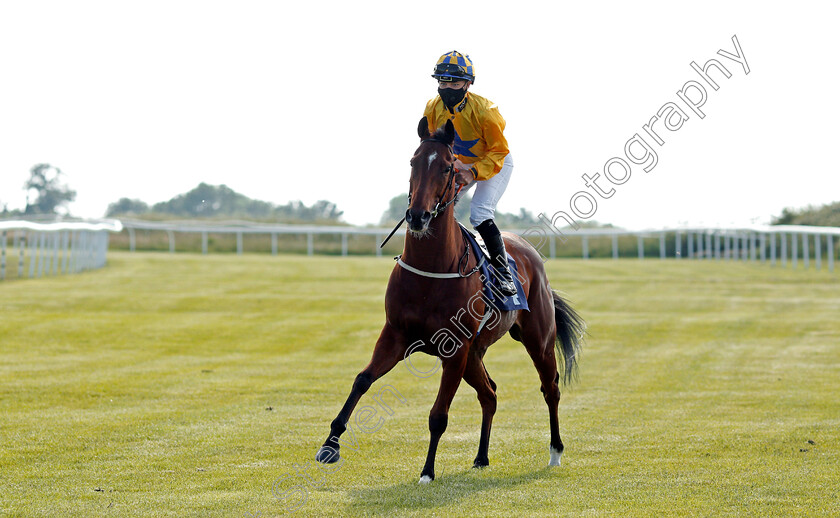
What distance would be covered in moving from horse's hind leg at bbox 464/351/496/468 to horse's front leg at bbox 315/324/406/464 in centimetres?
98

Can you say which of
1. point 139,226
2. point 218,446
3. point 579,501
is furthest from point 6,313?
point 139,226

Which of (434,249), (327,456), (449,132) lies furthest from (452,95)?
(327,456)

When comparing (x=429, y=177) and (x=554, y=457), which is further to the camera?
(x=554, y=457)

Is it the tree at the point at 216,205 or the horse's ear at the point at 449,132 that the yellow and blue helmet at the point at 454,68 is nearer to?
the horse's ear at the point at 449,132

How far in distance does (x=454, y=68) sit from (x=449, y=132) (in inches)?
A: 20.1

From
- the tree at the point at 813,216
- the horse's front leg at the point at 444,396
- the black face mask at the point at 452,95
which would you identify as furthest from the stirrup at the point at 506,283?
the tree at the point at 813,216

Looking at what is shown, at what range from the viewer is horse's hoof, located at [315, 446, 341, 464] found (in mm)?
5395

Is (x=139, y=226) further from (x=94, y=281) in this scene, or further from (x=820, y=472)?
(x=820, y=472)

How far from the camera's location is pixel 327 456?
17.7 ft

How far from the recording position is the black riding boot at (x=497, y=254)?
6.60m

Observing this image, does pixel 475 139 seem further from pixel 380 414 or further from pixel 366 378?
pixel 380 414

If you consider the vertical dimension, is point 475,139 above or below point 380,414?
above

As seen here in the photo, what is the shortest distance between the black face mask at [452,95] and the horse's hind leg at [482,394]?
6.19 ft

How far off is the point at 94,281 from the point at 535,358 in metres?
20.7
